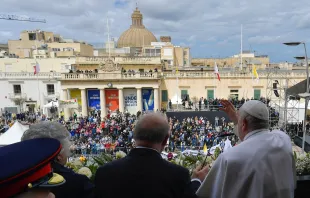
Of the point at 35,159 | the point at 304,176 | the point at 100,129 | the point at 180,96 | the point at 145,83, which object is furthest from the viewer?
the point at 180,96

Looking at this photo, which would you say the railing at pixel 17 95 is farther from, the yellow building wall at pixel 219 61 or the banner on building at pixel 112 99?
the yellow building wall at pixel 219 61

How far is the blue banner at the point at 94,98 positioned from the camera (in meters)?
27.1

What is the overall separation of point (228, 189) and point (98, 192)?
1079mm

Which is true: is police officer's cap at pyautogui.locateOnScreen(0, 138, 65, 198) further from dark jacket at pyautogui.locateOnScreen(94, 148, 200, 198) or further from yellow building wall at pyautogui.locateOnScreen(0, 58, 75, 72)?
yellow building wall at pyautogui.locateOnScreen(0, 58, 75, 72)

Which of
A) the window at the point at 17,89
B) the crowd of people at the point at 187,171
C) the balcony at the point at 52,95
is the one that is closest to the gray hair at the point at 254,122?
the crowd of people at the point at 187,171

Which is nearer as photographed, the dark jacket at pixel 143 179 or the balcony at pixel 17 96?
the dark jacket at pixel 143 179

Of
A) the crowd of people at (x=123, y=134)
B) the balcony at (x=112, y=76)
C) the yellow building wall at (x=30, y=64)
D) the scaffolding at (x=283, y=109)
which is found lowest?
the crowd of people at (x=123, y=134)

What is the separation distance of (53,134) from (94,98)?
2535 cm

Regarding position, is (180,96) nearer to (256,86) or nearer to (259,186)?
(256,86)

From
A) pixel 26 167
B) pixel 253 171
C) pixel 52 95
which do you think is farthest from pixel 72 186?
pixel 52 95

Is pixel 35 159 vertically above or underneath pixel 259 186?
above

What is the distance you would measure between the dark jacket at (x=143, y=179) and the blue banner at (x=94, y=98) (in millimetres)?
25529

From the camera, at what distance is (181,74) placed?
2867 cm

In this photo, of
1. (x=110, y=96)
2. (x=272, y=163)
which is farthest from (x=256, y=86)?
(x=272, y=163)
